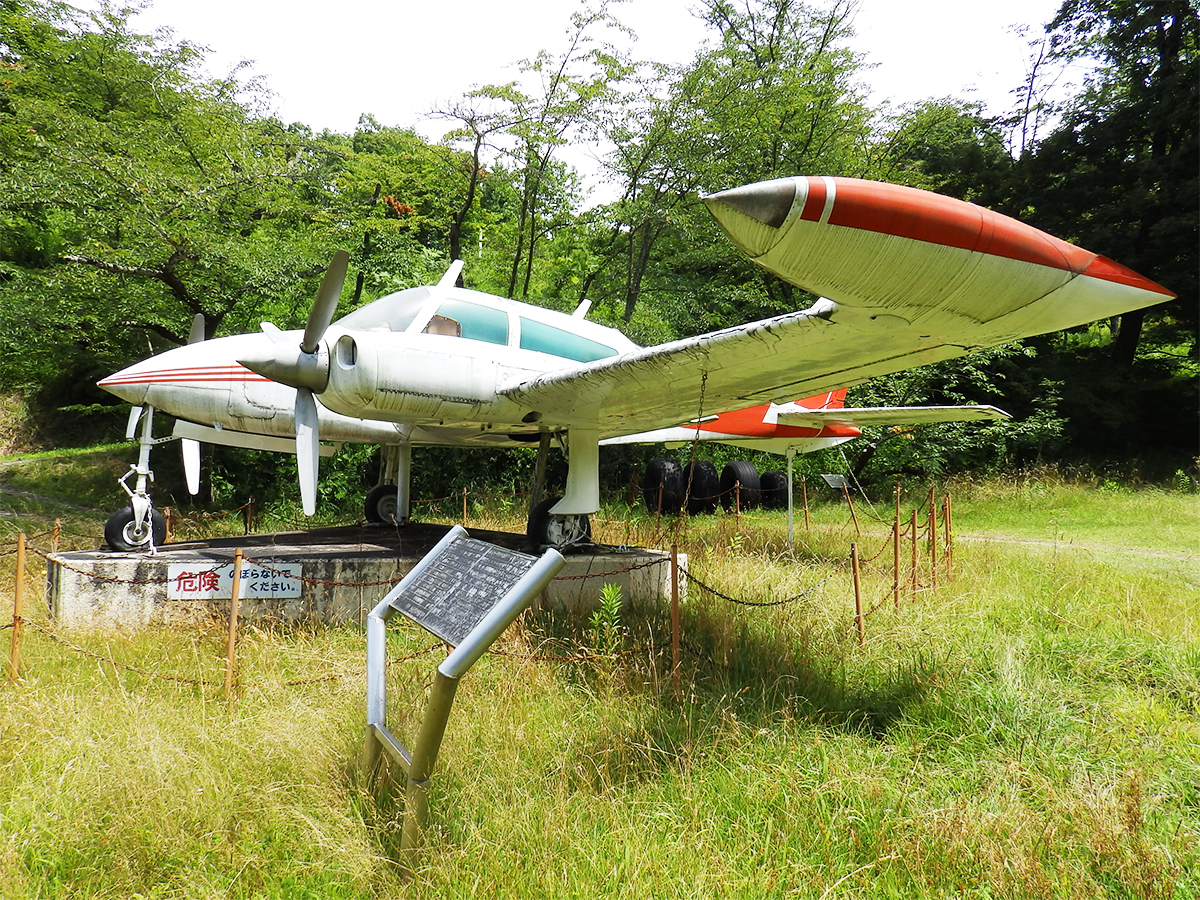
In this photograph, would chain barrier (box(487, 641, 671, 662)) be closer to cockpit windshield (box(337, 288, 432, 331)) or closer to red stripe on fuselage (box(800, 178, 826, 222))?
red stripe on fuselage (box(800, 178, 826, 222))

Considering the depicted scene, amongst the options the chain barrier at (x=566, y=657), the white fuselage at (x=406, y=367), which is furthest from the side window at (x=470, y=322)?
the chain barrier at (x=566, y=657)

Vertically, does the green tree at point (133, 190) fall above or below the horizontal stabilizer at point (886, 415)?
above

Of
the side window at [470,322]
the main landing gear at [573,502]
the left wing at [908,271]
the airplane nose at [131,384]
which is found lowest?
the main landing gear at [573,502]

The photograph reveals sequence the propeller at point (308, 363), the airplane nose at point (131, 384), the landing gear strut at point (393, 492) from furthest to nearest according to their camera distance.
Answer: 1. the landing gear strut at point (393, 492)
2. the airplane nose at point (131, 384)
3. the propeller at point (308, 363)

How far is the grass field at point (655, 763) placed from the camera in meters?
2.75

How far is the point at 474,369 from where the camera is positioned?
6.34m

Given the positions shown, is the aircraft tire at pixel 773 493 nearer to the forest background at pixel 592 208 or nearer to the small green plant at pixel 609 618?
the forest background at pixel 592 208

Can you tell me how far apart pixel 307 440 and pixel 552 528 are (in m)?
2.69

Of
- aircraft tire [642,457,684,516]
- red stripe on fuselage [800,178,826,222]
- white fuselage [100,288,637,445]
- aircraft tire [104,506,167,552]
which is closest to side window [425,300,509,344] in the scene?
white fuselage [100,288,637,445]

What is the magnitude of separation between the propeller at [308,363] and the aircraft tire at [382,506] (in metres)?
4.22

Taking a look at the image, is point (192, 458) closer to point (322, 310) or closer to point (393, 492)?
point (393, 492)

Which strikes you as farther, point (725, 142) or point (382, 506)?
→ point (725, 142)

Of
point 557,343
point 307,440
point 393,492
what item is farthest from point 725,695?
point 393,492

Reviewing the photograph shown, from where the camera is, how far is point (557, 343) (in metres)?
7.27
